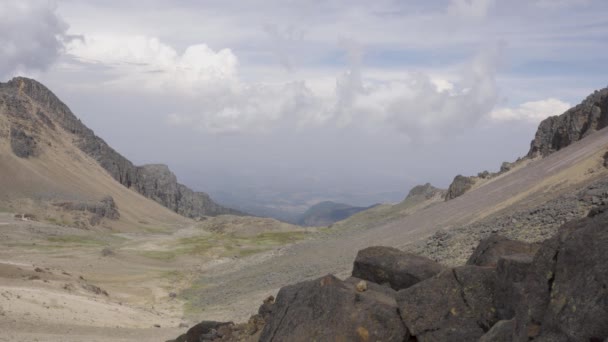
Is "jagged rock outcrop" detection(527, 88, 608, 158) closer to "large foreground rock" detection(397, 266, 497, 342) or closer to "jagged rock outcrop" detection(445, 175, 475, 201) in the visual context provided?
"jagged rock outcrop" detection(445, 175, 475, 201)

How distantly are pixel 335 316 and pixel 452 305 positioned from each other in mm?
2828

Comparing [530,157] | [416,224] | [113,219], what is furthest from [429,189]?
[113,219]

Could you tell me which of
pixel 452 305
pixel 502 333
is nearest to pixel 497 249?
pixel 452 305

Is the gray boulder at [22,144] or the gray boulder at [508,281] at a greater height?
the gray boulder at [22,144]

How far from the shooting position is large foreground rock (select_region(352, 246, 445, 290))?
645 inches

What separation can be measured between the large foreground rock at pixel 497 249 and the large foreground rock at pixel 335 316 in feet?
12.1

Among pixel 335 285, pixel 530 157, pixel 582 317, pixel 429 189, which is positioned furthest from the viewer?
pixel 429 189

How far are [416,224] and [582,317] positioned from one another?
48830 millimetres

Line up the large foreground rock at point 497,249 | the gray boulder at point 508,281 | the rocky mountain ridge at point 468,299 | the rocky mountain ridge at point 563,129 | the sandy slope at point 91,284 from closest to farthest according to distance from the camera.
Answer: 1. the rocky mountain ridge at point 468,299
2. the gray boulder at point 508,281
3. the large foreground rock at point 497,249
4. the sandy slope at point 91,284
5. the rocky mountain ridge at point 563,129

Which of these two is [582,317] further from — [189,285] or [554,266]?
[189,285]

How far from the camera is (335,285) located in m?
14.3

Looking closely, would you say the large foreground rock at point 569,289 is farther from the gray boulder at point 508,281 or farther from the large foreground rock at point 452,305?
the large foreground rock at point 452,305

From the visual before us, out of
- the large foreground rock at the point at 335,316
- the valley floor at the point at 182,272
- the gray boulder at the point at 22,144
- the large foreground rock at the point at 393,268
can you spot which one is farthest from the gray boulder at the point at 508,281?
the gray boulder at the point at 22,144

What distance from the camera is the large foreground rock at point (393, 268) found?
645 inches
